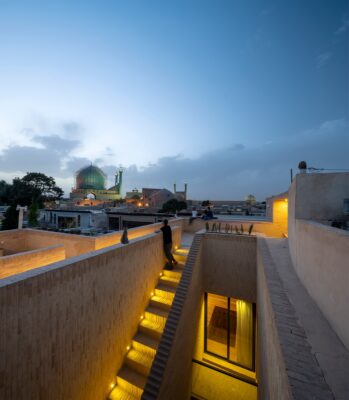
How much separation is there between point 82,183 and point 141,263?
5296 centimetres

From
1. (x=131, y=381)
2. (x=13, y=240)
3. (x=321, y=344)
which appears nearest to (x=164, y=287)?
(x=131, y=381)

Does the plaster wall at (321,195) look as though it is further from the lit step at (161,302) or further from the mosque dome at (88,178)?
the mosque dome at (88,178)

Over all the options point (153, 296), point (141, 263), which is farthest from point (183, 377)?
point (141, 263)

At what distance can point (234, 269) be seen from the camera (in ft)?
23.6

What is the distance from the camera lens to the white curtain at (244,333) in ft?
21.6

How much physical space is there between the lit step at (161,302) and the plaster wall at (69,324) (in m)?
0.72

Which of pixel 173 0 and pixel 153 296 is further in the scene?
pixel 173 0

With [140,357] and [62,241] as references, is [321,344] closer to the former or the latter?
[140,357]

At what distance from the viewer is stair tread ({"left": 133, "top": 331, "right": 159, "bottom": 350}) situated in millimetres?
4828

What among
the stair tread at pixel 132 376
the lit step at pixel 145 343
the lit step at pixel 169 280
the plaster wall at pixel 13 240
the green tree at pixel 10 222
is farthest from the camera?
the green tree at pixel 10 222

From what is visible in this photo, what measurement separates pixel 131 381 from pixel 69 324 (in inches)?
94.7

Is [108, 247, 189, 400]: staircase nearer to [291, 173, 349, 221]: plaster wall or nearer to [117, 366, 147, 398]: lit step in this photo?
[117, 366, 147, 398]: lit step

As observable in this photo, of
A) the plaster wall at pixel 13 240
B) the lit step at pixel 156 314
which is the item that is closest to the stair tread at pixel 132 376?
the lit step at pixel 156 314

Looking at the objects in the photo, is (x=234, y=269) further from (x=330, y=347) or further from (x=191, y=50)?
(x=191, y=50)
